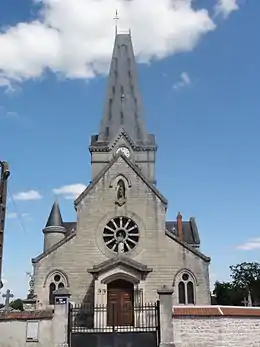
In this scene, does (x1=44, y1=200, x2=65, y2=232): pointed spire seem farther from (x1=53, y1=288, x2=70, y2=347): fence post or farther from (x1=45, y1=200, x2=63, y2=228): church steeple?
(x1=53, y1=288, x2=70, y2=347): fence post

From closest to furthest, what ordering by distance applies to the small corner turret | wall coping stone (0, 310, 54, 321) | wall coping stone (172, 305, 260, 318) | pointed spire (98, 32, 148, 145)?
wall coping stone (0, 310, 54, 321)
wall coping stone (172, 305, 260, 318)
the small corner turret
pointed spire (98, 32, 148, 145)

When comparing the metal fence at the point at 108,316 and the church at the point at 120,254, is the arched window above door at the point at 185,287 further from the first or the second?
the metal fence at the point at 108,316

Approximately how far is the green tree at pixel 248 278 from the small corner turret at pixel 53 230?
22.9 m

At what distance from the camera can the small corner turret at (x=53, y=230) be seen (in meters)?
39.4

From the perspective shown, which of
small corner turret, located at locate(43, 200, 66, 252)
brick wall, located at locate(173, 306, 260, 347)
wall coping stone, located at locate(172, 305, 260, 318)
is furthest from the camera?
small corner turret, located at locate(43, 200, 66, 252)

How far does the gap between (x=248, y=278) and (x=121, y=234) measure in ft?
88.3

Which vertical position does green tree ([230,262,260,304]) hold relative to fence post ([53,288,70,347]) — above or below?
above

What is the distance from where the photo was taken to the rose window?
2983cm

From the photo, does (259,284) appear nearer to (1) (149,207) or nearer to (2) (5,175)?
(1) (149,207)

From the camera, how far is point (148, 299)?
27.7 metres

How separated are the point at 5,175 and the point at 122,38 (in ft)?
135

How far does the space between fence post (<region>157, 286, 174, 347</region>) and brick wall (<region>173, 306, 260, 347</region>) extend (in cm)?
31

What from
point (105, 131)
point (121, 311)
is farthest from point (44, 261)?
point (105, 131)

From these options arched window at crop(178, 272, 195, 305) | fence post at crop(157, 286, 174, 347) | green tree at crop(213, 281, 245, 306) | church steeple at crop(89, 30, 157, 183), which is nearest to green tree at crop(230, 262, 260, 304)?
green tree at crop(213, 281, 245, 306)
